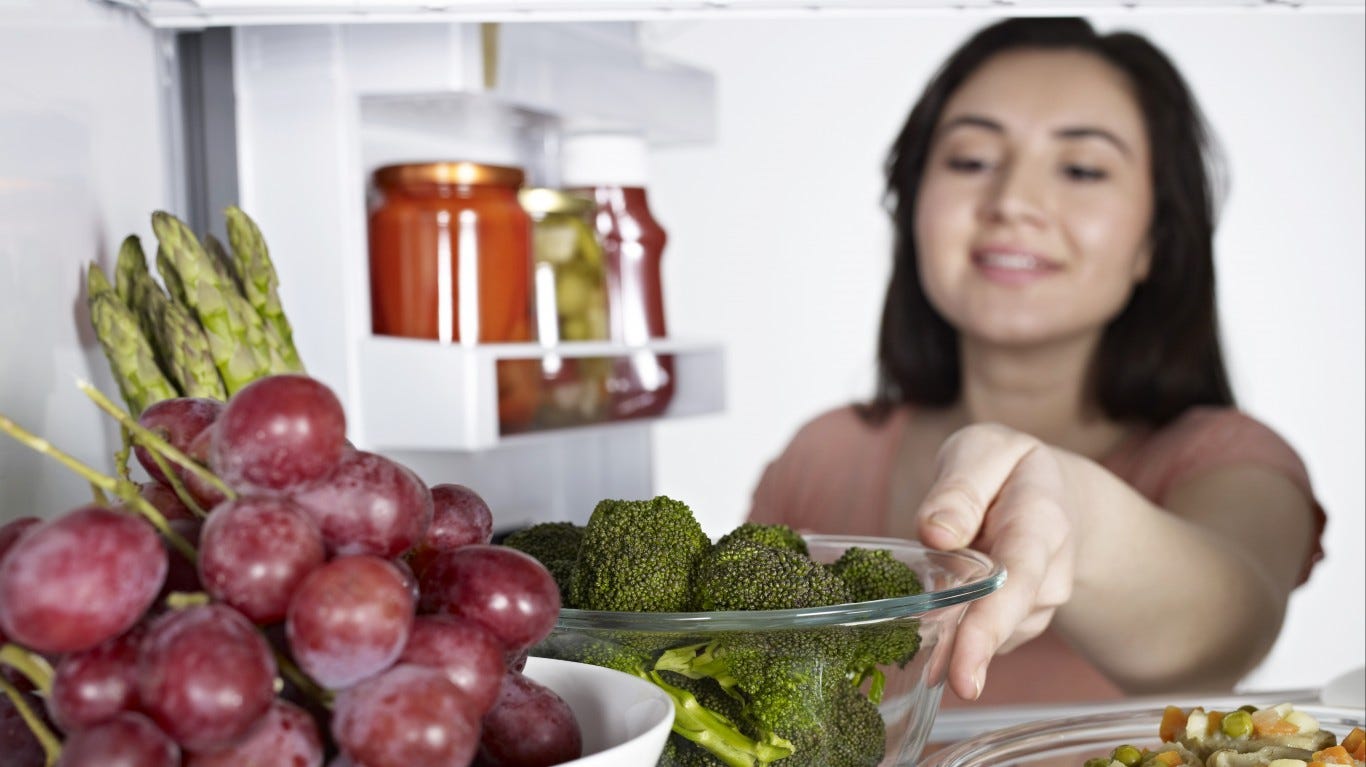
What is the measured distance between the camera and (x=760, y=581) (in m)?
0.53

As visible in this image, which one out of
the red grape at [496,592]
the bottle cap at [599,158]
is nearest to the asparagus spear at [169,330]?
the red grape at [496,592]

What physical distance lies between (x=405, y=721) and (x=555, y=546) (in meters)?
0.31

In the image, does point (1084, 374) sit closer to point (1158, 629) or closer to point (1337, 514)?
point (1158, 629)

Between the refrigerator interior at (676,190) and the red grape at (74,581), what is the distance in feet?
1.02

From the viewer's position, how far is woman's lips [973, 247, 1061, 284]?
79.2 inches

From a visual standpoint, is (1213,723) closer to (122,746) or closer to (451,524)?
(451,524)

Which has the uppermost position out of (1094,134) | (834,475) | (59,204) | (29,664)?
(1094,134)

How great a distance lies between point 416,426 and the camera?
1214 millimetres

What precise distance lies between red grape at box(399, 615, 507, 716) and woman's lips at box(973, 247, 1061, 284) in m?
1.76

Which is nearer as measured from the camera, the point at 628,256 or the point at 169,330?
the point at 169,330

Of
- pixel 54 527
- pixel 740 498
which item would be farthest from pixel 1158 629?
pixel 740 498

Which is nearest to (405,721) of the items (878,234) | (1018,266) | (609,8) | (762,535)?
(762,535)

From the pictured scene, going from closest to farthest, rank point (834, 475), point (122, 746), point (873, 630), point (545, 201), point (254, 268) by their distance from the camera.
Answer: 1. point (122, 746)
2. point (873, 630)
3. point (254, 268)
4. point (545, 201)
5. point (834, 475)

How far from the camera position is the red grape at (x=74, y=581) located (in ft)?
1.08
